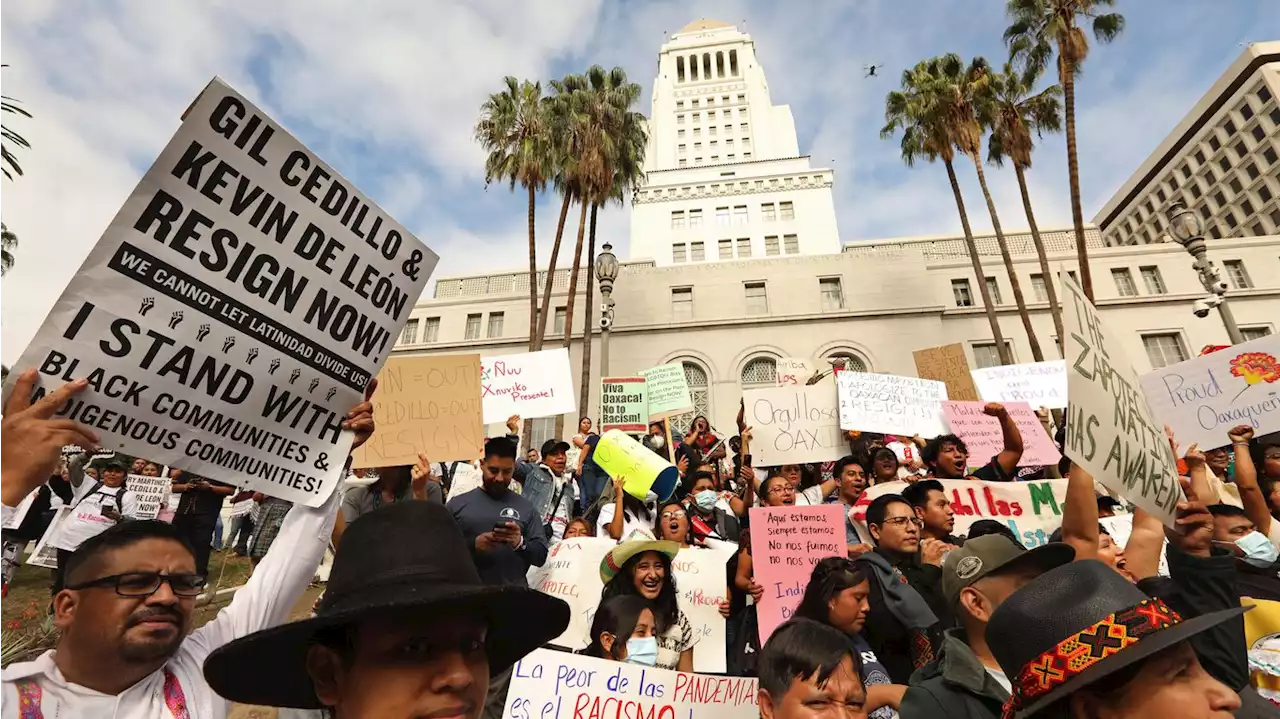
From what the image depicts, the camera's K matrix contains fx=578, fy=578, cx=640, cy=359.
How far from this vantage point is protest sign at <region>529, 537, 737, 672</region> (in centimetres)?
404

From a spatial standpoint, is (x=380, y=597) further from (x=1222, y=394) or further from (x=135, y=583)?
(x=1222, y=394)

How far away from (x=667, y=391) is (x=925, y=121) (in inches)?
589

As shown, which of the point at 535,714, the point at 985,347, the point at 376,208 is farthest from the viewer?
the point at 985,347

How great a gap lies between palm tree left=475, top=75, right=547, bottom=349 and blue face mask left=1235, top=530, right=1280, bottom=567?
16479 mm

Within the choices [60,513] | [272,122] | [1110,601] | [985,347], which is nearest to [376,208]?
[272,122]

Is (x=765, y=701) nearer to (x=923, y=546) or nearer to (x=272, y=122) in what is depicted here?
(x=923, y=546)

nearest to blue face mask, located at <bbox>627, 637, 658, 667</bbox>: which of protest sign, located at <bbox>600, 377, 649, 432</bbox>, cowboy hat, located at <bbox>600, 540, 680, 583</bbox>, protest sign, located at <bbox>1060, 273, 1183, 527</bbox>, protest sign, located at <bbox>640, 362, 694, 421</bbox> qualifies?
cowboy hat, located at <bbox>600, 540, 680, 583</bbox>

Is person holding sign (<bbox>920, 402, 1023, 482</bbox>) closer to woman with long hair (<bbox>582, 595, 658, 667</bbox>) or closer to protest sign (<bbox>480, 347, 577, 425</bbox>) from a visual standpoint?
woman with long hair (<bbox>582, 595, 658, 667</bbox>)

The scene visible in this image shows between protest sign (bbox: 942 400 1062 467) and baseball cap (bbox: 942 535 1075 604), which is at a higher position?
protest sign (bbox: 942 400 1062 467)

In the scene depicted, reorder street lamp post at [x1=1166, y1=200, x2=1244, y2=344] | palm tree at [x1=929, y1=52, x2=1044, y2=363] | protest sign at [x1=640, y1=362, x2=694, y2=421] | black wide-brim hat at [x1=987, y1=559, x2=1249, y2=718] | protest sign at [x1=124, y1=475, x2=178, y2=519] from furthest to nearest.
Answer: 1. palm tree at [x1=929, y1=52, x2=1044, y2=363]
2. protest sign at [x1=640, y1=362, x2=694, y2=421]
3. street lamp post at [x1=1166, y1=200, x2=1244, y2=344]
4. protest sign at [x1=124, y1=475, x2=178, y2=519]
5. black wide-brim hat at [x1=987, y1=559, x2=1249, y2=718]

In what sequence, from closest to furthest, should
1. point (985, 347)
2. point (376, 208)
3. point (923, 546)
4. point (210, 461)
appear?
point (210, 461)
point (376, 208)
point (923, 546)
point (985, 347)

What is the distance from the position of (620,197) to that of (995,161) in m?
12.8

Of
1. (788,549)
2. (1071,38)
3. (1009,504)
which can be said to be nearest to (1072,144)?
(1071,38)

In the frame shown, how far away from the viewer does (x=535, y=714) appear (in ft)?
10.1
